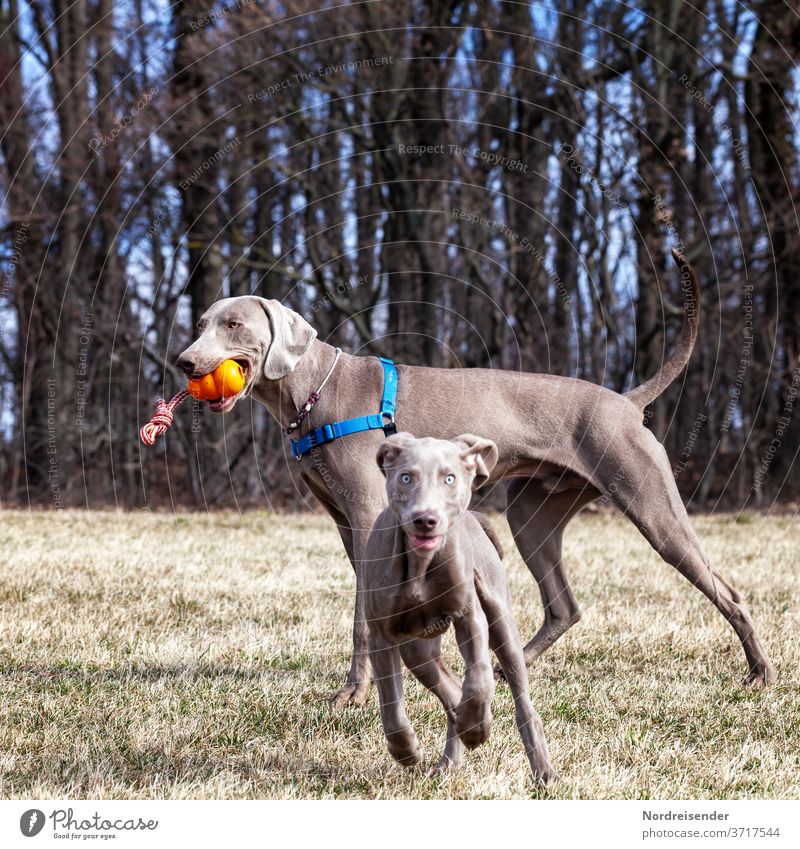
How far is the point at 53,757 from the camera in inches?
194

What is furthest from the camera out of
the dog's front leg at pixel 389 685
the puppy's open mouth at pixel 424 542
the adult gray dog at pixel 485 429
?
the adult gray dog at pixel 485 429

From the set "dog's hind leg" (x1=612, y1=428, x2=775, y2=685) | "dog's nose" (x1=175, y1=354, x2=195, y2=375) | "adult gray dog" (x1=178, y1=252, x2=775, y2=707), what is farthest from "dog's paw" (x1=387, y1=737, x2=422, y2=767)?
"dog's hind leg" (x1=612, y1=428, x2=775, y2=685)

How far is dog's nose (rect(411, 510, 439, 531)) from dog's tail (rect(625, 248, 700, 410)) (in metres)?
3.35

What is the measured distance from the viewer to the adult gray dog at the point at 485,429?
6.22 metres

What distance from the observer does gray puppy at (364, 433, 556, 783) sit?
4.14m

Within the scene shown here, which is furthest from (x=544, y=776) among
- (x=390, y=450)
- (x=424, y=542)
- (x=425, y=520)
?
(x=390, y=450)

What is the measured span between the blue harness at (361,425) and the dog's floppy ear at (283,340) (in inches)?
16.2

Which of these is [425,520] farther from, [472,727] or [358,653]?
[358,653]

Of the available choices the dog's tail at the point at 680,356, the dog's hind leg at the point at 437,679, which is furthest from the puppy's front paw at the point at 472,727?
the dog's tail at the point at 680,356

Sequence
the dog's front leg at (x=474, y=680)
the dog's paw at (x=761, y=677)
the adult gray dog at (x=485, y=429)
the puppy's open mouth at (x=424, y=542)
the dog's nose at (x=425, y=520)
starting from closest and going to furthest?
the dog's nose at (x=425, y=520)
the puppy's open mouth at (x=424, y=542)
the dog's front leg at (x=474, y=680)
the adult gray dog at (x=485, y=429)
the dog's paw at (x=761, y=677)

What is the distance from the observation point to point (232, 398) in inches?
239

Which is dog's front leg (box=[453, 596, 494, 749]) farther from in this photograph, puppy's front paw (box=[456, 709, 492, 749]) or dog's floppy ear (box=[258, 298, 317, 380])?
dog's floppy ear (box=[258, 298, 317, 380])

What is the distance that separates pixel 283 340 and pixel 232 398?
1.63 ft

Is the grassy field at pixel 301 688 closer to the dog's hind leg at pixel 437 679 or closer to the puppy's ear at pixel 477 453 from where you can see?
the dog's hind leg at pixel 437 679
